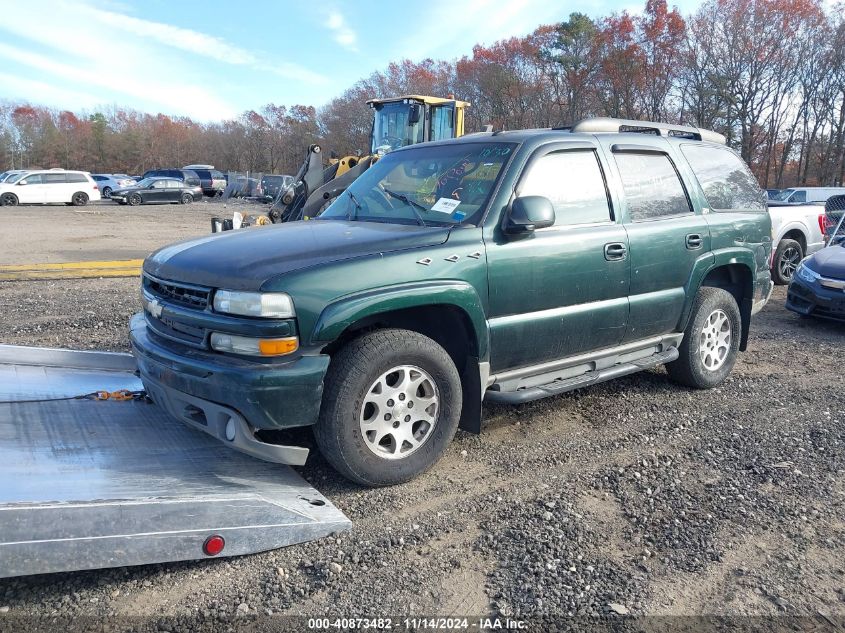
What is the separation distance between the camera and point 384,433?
3.58 metres

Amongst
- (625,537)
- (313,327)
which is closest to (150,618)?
(313,327)

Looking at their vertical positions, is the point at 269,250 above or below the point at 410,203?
below

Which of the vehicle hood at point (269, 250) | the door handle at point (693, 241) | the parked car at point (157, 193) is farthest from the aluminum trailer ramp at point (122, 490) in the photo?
the parked car at point (157, 193)

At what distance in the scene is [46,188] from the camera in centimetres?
3219

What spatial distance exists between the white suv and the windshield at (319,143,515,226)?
32485 mm

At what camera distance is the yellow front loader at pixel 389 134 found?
12.7m

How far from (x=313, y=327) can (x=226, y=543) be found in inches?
41.1

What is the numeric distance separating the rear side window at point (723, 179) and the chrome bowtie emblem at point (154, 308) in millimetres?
4035

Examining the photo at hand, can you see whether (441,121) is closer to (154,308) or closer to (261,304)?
(154,308)

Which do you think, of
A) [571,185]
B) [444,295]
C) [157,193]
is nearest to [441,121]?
[571,185]

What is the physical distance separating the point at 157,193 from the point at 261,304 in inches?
1395

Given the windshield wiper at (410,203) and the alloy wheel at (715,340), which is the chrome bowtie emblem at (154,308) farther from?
the alloy wheel at (715,340)

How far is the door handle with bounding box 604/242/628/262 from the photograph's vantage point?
173 inches

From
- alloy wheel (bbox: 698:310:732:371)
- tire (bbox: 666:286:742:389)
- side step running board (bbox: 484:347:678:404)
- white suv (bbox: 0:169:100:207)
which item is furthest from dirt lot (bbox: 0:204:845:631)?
white suv (bbox: 0:169:100:207)
